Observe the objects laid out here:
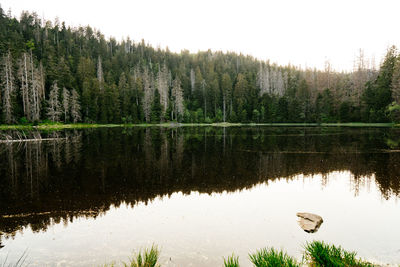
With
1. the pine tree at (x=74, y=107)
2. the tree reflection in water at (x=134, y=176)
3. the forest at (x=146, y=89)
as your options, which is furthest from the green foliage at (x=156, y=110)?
the tree reflection in water at (x=134, y=176)

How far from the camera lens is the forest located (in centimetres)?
7088

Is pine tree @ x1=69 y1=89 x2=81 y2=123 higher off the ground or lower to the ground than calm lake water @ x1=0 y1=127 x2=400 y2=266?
higher

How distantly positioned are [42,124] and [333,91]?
94.0 meters

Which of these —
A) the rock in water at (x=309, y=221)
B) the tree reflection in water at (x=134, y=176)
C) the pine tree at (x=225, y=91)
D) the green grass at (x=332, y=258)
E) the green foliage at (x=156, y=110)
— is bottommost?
the rock in water at (x=309, y=221)

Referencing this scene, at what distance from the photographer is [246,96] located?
120 meters

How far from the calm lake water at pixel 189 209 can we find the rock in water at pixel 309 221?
0.22 meters

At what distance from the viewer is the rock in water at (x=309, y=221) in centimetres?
828

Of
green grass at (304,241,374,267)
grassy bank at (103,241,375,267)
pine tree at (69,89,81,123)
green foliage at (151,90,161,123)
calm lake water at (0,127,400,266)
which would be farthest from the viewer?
green foliage at (151,90,161,123)

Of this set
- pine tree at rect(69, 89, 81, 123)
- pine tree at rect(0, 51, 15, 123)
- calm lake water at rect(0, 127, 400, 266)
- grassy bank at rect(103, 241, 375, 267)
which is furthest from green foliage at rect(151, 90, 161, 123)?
grassy bank at rect(103, 241, 375, 267)

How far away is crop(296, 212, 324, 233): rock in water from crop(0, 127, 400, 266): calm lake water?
0.22m

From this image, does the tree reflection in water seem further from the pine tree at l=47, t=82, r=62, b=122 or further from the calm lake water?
the pine tree at l=47, t=82, r=62, b=122

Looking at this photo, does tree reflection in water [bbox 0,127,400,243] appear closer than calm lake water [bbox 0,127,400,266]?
No

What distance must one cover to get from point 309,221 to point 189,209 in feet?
14.0

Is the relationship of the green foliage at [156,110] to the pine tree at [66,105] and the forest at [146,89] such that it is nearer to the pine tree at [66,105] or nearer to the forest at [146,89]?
the forest at [146,89]
